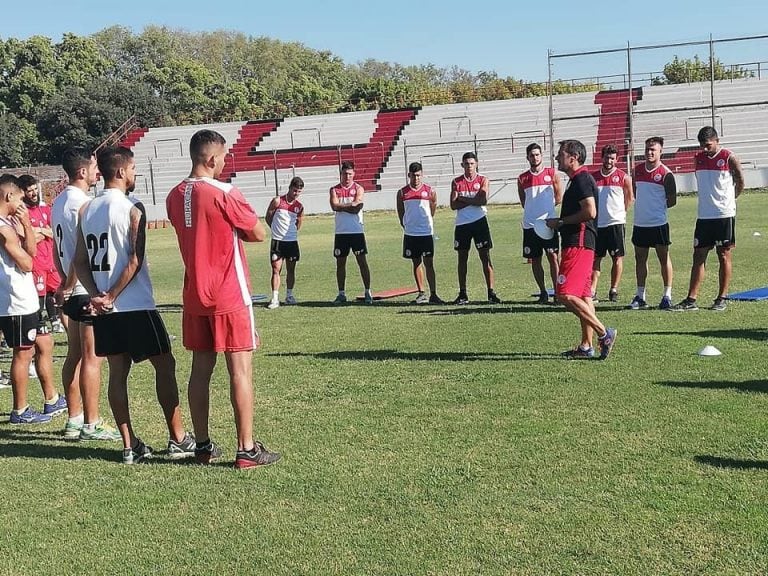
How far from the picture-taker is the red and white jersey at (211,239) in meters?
5.48

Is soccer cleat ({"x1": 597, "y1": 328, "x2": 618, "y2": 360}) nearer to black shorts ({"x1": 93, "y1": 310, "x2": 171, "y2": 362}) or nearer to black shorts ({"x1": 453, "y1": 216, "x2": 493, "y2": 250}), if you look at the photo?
black shorts ({"x1": 93, "y1": 310, "x2": 171, "y2": 362})

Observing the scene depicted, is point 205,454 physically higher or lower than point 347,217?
lower

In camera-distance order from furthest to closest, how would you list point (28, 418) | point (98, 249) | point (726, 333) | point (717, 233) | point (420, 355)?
point (717, 233) → point (726, 333) → point (420, 355) → point (28, 418) → point (98, 249)

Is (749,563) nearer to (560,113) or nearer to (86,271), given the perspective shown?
(86,271)

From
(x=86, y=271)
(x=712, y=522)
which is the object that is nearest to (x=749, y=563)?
(x=712, y=522)

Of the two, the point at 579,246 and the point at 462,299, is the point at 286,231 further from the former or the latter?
the point at 579,246

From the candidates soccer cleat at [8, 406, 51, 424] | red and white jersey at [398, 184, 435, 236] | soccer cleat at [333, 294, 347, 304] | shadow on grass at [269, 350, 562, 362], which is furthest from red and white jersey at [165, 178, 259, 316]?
red and white jersey at [398, 184, 435, 236]

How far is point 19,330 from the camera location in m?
7.11

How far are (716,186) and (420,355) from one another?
15.2ft

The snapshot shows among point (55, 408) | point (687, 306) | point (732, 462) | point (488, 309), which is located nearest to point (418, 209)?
point (488, 309)

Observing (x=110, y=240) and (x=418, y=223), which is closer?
(x=110, y=240)

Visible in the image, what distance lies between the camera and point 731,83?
43.7m

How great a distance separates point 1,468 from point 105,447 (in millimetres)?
700

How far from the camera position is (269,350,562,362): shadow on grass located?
8719 mm
